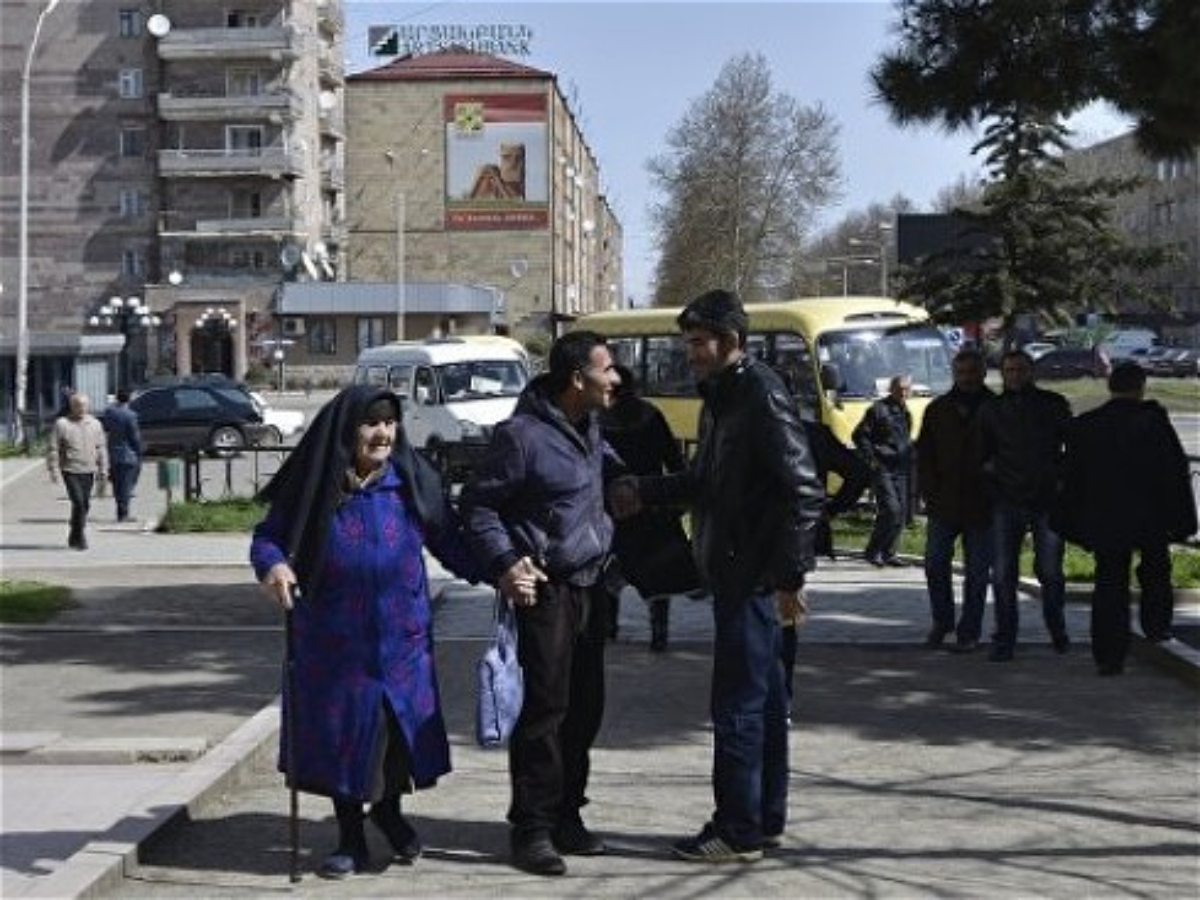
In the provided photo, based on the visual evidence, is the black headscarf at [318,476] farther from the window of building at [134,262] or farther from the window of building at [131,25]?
the window of building at [131,25]

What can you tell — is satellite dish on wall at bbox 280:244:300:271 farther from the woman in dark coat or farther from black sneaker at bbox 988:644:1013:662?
the woman in dark coat

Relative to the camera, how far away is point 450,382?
32.7 m

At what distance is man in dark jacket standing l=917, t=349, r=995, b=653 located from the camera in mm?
11039

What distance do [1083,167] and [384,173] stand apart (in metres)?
33.4

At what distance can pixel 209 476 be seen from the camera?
33688mm

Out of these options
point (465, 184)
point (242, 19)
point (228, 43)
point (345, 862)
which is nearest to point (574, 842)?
point (345, 862)

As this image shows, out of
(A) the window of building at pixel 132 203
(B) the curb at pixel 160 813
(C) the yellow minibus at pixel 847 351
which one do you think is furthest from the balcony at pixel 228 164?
(B) the curb at pixel 160 813

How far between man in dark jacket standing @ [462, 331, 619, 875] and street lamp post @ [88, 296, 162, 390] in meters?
63.8

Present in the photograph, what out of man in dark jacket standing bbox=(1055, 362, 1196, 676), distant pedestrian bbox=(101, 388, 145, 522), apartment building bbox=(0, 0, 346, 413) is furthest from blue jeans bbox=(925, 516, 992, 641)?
apartment building bbox=(0, 0, 346, 413)

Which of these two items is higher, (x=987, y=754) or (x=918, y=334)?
(x=918, y=334)

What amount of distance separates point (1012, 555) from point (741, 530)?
16.6 feet

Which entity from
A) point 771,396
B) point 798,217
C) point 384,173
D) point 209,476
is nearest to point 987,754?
point 771,396

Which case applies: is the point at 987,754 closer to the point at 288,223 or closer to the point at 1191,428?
the point at 1191,428

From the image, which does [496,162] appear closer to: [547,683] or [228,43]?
[228,43]
